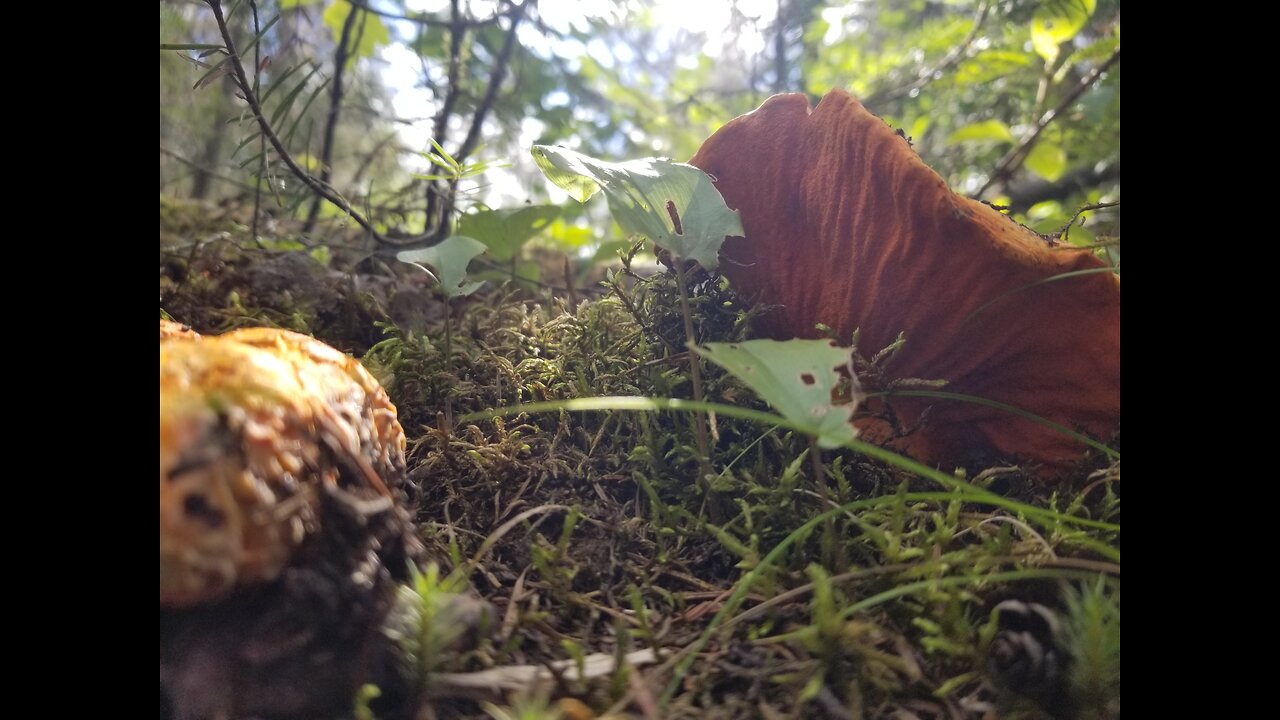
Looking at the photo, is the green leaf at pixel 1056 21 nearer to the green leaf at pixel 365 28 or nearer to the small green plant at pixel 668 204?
the small green plant at pixel 668 204

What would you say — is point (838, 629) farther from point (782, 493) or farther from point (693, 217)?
point (693, 217)

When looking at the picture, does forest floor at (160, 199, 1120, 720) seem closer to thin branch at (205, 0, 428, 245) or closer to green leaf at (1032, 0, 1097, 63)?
thin branch at (205, 0, 428, 245)

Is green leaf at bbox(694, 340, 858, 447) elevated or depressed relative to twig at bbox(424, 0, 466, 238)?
depressed

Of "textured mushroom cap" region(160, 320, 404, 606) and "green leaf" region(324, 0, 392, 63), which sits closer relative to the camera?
"textured mushroom cap" region(160, 320, 404, 606)

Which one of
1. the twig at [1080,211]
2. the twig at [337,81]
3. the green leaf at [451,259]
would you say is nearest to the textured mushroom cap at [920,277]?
the twig at [1080,211]

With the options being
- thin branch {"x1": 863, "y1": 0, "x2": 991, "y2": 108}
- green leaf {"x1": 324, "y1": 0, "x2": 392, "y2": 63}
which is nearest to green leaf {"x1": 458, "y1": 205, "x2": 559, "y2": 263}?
green leaf {"x1": 324, "y1": 0, "x2": 392, "y2": 63}

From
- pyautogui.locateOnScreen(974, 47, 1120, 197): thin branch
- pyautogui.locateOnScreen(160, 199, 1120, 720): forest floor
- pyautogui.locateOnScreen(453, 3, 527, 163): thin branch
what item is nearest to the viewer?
pyautogui.locateOnScreen(160, 199, 1120, 720): forest floor

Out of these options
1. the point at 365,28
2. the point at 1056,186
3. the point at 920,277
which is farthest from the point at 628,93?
the point at 920,277
